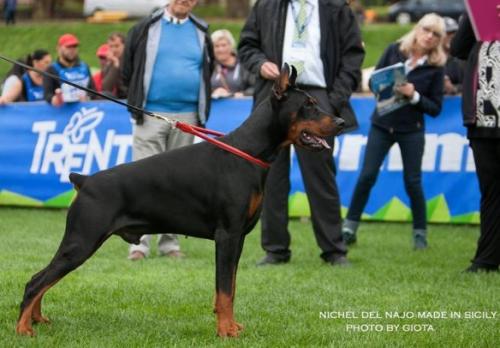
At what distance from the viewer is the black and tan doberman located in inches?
211

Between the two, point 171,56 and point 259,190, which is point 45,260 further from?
point 259,190

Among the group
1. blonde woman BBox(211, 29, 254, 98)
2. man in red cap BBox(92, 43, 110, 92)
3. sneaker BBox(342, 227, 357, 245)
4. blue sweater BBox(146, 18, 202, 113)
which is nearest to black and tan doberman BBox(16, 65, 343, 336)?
blue sweater BBox(146, 18, 202, 113)

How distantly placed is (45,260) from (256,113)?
3114 millimetres

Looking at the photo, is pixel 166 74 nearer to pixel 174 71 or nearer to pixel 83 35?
pixel 174 71

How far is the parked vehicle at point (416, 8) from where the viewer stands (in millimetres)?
35469

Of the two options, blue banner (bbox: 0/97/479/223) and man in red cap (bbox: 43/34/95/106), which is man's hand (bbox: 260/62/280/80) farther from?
man in red cap (bbox: 43/34/95/106)

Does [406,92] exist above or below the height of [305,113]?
below

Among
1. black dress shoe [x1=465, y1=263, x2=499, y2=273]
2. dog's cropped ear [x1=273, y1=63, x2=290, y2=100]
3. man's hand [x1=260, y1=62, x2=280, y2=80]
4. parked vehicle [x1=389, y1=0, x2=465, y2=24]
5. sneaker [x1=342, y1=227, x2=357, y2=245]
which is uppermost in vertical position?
dog's cropped ear [x1=273, y1=63, x2=290, y2=100]

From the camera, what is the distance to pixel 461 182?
35.7 ft

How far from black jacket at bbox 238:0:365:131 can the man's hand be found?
85 millimetres

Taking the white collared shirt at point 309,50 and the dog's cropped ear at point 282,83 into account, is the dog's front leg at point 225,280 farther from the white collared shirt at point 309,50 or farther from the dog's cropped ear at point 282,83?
the white collared shirt at point 309,50

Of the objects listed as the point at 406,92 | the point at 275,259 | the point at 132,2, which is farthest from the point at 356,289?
the point at 132,2

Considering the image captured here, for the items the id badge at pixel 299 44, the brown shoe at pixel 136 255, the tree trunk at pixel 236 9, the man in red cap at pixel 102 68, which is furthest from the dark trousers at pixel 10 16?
the id badge at pixel 299 44

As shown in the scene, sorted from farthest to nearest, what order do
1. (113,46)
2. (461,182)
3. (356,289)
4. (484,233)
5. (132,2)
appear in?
(132,2)
(113,46)
(461,182)
(484,233)
(356,289)
